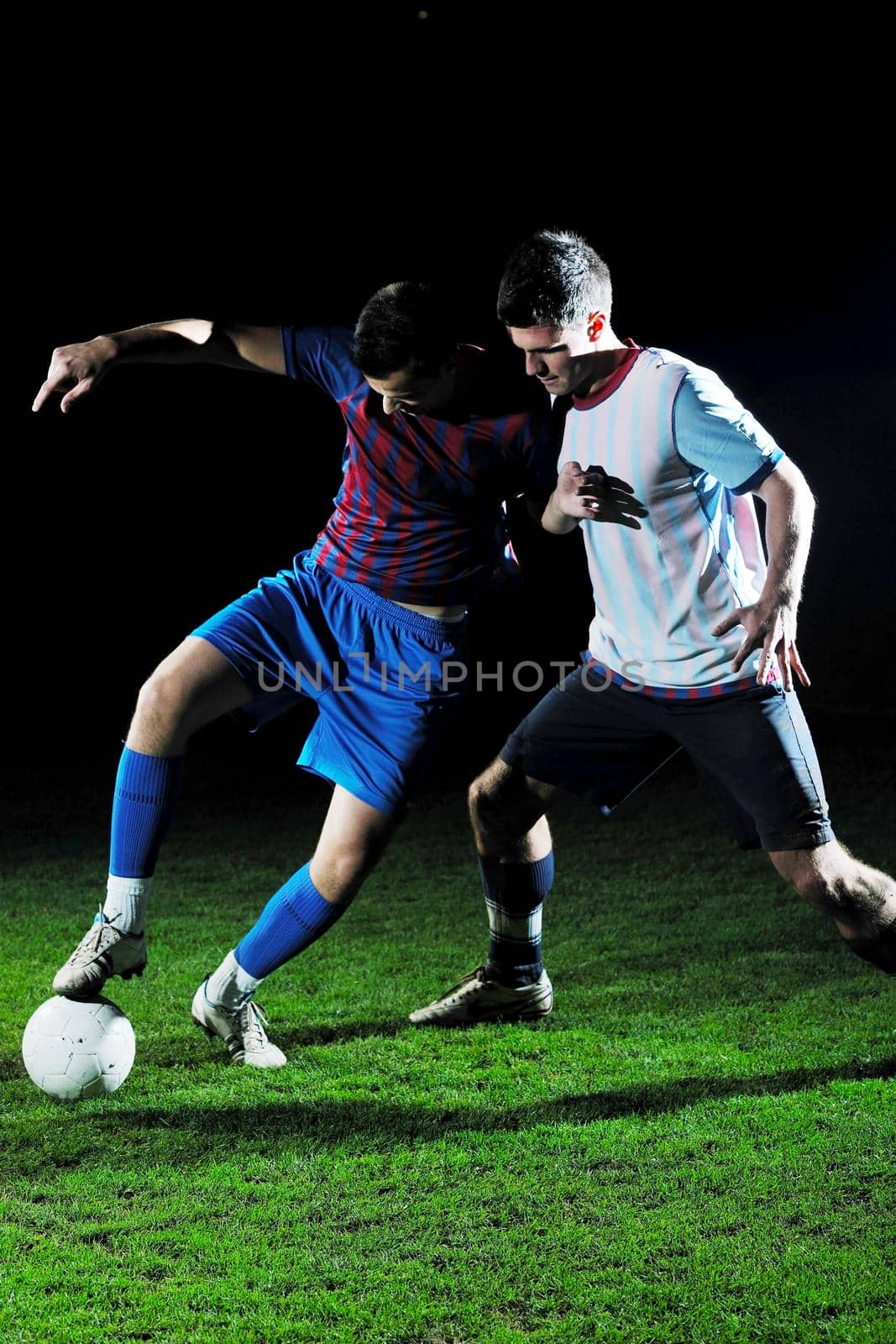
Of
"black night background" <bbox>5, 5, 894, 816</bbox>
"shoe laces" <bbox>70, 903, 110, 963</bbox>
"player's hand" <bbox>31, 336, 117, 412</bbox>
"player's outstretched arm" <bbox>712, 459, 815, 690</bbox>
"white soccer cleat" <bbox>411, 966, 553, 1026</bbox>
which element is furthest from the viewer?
"black night background" <bbox>5, 5, 894, 816</bbox>

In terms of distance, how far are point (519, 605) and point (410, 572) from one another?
20.2ft

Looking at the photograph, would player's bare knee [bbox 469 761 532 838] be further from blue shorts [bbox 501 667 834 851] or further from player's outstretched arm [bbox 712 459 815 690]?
player's outstretched arm [bbox 712 459 815 690]

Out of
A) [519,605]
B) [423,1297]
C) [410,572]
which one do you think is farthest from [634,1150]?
[519,605]

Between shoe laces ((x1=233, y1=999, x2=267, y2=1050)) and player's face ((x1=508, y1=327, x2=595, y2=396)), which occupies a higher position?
player's face ((x1=508, y1=327, x2=595, y2=396))

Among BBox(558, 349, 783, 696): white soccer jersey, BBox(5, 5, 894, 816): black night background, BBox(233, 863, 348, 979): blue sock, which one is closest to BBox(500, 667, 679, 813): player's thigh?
BBox(558, 349, 783, 696): white soccer jersey

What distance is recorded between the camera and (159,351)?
2.61 meters

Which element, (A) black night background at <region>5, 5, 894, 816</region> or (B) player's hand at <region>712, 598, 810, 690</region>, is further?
(A) black night background at <region>5, 5, 894, 816</region>

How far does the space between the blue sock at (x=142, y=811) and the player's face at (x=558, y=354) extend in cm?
104

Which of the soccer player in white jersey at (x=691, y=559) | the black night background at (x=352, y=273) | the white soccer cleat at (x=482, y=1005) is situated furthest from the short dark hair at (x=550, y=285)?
the black night background at (x=352, y=273)

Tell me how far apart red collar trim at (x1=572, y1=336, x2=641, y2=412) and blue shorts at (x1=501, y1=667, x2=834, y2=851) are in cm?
53

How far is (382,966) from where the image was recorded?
3.41m

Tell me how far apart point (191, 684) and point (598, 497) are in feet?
2.84

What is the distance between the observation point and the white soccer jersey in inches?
87.6

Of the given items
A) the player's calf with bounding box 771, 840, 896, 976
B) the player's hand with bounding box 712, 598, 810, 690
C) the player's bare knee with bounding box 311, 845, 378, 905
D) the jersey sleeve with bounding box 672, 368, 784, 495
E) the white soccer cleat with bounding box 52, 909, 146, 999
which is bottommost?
the white soccer cleat with bounding box 52, 909, 146, 999
